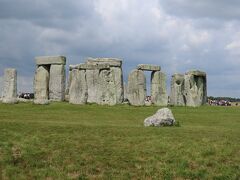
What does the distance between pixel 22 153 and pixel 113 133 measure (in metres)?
4.59

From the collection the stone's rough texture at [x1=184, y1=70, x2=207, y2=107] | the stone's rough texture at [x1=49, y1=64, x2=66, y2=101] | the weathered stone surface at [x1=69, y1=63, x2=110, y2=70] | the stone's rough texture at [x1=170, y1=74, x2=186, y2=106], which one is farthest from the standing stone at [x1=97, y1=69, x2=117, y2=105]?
the stone's rough texture at [x1=184, y1=70, x2=207, y2=107]

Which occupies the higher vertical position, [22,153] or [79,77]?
[79,77]

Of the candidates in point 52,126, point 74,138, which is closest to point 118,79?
point 52,126

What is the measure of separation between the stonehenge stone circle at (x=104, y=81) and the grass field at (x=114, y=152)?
1870 centimetres

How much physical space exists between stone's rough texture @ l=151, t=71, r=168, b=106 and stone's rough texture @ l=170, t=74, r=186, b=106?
3.89 ft

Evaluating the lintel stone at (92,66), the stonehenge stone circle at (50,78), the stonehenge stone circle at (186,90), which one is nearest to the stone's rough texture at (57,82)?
the stonehenge stone circle at (50,78)

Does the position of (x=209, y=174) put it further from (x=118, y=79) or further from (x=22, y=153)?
(x=118, y=79)

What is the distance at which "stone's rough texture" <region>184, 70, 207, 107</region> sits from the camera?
45125 mm

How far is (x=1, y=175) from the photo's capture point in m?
14.4

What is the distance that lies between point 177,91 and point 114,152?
29.4 meters

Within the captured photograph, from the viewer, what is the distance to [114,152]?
54.6 ft

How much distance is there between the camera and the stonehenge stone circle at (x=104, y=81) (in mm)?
40969

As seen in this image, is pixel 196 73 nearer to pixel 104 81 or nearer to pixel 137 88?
pixel 137 88

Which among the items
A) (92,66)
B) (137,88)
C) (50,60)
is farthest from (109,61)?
(50,60)
